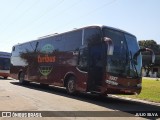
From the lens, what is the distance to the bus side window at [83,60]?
1666 centimetres

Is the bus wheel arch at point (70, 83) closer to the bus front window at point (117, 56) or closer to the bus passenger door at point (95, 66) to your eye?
the bus passenger door at point (95, 66)

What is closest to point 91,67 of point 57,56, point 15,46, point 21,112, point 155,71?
point 57,56

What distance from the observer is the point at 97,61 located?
52.7 ft

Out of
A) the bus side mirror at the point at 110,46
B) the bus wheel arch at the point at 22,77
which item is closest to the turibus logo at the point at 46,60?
the bus wheel arch at the point at 22,77

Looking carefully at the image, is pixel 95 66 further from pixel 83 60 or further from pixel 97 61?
pixel 83 60

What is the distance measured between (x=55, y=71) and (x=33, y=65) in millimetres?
4736

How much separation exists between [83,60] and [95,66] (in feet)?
3.17

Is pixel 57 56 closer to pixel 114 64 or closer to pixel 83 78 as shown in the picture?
pixel 83 78

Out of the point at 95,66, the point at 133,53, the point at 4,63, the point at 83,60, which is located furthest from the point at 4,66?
the point at 133,53

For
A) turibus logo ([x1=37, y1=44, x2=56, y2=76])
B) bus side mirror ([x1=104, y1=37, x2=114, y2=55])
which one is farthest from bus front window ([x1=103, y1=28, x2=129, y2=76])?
turibus logo ([x1=37, y1=44, x2=56, y2=76])

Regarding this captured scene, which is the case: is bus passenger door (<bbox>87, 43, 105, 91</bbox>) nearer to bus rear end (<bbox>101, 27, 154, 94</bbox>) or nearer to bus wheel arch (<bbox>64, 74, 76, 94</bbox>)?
bus rear end (<bbox>101, 27, 154, 94</bbox>)

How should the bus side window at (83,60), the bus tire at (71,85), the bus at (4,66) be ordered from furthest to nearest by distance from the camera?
1. the bus at (4,66)
2. the bus tire at (71,85)
3. the bus side window at (83,60)

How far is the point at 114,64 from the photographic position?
50.3ft

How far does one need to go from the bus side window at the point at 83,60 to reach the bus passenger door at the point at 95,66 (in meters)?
0.26
